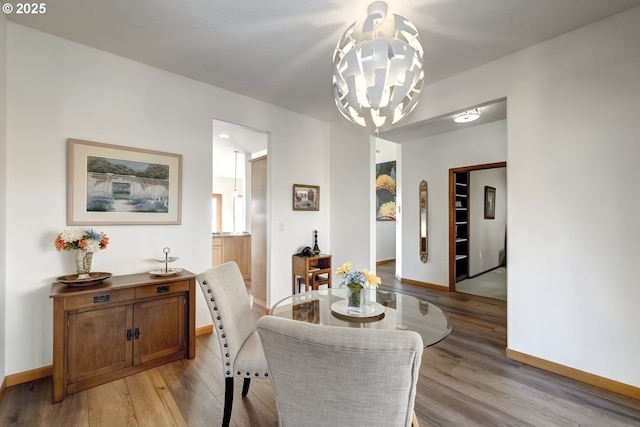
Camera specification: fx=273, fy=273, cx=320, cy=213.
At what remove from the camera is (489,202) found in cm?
595

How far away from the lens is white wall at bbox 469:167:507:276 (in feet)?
17.7

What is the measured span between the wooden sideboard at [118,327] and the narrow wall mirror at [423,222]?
3951 millimetres

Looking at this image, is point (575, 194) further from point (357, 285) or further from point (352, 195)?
point (352, 195)

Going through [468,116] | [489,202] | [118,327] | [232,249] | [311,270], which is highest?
[468,116]

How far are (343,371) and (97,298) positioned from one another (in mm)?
2135

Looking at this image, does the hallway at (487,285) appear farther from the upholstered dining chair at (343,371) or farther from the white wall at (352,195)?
the upholstered dining chair at (343,371)

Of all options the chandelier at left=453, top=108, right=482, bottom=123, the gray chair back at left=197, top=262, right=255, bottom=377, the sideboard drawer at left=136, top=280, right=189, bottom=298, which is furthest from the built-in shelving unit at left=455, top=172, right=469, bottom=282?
the sideboard drawer at left=136, top=280, right=189, bottom=298

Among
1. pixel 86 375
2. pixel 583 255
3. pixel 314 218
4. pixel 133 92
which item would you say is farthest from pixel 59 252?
pixel 583 255

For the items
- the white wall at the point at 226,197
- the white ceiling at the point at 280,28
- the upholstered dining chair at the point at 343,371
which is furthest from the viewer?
the white wall at the point at 226,197

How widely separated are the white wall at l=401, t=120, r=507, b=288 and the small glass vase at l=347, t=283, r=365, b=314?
357 centimetres

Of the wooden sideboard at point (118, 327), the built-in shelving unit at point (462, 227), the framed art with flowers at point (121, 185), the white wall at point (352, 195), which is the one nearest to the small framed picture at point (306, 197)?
the white wall at point (352, 195)

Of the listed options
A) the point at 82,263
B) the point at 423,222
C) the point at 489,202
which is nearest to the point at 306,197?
the point at 423,222

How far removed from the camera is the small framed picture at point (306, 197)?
3.88 meters

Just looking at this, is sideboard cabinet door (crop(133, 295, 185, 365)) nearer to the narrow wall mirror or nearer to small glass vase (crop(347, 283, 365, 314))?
small glass vase (crop(347, 283, 365, 314))
